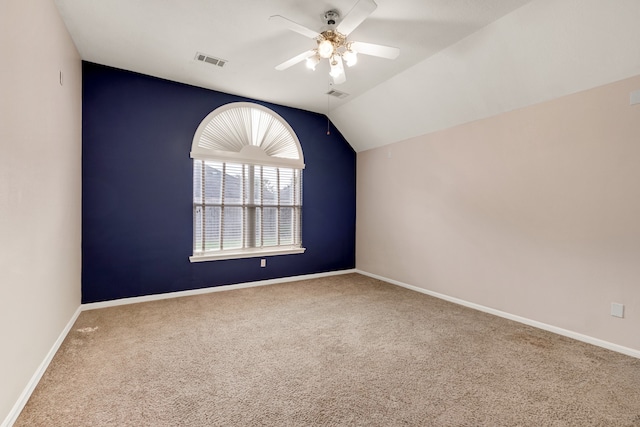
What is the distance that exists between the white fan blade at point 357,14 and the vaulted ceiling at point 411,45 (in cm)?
28

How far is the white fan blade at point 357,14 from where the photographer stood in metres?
2.02

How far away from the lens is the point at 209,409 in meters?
1.76

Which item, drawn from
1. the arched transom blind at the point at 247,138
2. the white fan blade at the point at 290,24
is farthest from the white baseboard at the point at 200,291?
the white fan blade at the point at 290,24

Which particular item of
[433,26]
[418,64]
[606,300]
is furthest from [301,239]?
[606,300]

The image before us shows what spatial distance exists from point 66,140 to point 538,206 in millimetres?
4848

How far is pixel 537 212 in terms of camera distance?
3125mm

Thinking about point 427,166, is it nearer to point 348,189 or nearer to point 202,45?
point 348,189

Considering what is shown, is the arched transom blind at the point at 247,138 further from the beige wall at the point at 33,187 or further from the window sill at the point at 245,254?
the beige wall at the point at 33,187

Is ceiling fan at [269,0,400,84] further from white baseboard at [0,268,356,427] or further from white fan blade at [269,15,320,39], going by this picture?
white baseboard at [0,268,356,427]

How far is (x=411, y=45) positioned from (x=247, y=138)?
266cm

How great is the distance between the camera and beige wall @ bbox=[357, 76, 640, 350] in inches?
101

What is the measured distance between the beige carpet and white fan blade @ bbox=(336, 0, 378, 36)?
2.65 m

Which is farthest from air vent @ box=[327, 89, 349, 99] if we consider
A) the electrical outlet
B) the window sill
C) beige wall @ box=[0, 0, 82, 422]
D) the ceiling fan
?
the electrical outlet

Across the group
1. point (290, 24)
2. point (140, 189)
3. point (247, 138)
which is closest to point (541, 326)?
point (290, 24)
